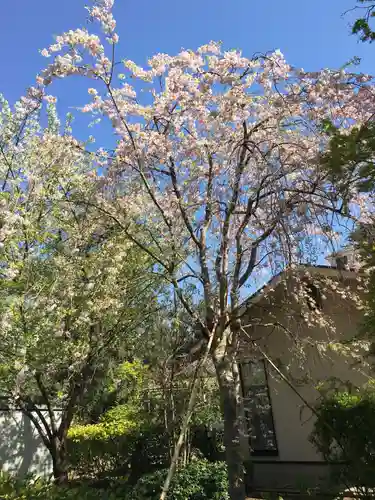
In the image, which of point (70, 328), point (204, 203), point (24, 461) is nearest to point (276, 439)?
point (70, 328)

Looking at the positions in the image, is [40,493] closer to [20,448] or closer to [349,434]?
[349,434]

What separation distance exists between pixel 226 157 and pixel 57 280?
8.98 feet

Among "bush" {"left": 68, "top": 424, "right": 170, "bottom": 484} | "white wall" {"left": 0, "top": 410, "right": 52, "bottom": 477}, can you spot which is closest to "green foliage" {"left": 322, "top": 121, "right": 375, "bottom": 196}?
"bush" {"left": 68, "top": 424, "right": 170, "bottom": 484}

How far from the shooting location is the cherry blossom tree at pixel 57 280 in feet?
18.4

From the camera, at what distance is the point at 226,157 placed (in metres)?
5.09

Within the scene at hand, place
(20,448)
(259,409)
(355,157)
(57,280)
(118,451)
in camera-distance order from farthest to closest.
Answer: (20,448) → (118,451) → (259,409) → (57,280) → (355,157)

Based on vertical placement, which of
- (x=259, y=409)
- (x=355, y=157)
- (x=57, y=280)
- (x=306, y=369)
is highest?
(x=57, y=280)

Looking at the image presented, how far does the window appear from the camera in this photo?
25.7 feet

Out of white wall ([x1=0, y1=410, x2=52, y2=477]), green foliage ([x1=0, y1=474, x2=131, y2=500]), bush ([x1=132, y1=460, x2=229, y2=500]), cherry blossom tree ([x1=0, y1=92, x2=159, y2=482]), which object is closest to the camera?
green foliage ([x1=0, y1=474, x2=131, y2=500])

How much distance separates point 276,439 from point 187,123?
5.66 m

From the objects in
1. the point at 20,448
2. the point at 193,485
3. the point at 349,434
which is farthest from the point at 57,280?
the point at 20,448

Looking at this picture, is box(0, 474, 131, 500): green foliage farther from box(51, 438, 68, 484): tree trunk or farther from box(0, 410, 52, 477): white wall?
box(0, 410, 52, 477): white wall

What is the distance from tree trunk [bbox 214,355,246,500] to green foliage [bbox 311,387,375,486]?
0.93m

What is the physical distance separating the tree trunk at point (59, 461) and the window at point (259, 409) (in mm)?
3130
